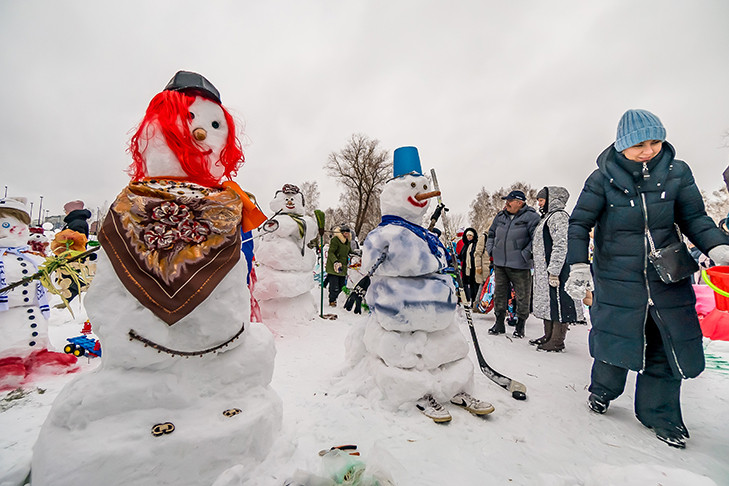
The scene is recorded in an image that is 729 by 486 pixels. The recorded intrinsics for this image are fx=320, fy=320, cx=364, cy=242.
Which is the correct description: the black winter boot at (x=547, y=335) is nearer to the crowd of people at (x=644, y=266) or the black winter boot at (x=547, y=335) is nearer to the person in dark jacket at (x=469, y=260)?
the crowd of people at (x=644, y=266)

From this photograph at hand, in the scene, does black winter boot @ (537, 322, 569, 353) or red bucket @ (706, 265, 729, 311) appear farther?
black winter boot @ (537, 322, 569, 353)

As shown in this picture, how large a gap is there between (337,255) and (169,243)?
5587mm

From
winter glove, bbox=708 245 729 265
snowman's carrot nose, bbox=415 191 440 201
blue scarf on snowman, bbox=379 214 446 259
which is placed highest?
snowman's carrot nose, bbox=415 191 440 201

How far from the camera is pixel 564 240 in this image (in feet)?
10.9

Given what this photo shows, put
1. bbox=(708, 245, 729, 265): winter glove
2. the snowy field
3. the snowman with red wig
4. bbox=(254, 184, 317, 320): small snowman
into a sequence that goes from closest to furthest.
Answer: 1. the snowman with red wig
2. the snowy field
3. bbox=(708, 245, 729, 265): winter glove
4. bbox=(254, 184, 317, 320): small snowman

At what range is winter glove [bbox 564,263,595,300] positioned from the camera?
2.22 metres

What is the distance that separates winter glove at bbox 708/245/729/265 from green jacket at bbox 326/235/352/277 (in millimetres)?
5593

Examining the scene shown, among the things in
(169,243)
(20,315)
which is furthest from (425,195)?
(20,315)

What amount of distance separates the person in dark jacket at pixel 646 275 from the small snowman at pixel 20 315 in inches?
169

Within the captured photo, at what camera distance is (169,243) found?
1516mm

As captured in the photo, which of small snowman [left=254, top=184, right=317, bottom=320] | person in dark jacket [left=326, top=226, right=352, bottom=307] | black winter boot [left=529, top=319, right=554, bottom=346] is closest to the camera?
black winter boot [left=529, top=319, right=554, bottom=346]

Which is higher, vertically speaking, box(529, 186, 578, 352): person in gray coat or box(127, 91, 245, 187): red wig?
box(127, 91, 245, 187): red wig

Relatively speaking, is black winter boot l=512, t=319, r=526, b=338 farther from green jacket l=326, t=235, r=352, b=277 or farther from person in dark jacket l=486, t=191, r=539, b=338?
green jacket l=326, t=235, r=352, b=277

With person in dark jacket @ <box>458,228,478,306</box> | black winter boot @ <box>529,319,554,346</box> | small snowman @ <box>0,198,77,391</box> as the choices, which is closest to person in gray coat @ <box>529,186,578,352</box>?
black winter boot @ <box>529,319,554,346</box>
